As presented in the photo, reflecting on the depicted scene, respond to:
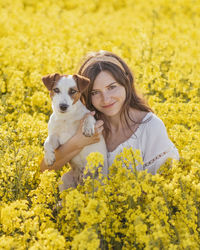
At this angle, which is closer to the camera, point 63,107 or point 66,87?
point 63,107

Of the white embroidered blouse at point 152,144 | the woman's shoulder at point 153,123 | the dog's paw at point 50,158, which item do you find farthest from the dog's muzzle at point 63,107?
the woman's shoulder at point 153,123

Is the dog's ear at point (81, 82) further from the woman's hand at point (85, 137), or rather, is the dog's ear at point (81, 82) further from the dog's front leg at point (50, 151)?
the dog's front leg at point (50, 151)

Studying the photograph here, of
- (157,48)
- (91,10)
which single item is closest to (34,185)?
(157,48)

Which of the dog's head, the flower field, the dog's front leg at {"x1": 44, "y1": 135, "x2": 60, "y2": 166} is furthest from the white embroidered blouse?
the dog's head

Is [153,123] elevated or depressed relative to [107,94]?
depressed

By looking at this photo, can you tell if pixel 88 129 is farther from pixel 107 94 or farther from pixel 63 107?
pixel 107 94

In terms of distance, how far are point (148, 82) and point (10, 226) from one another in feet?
11.8

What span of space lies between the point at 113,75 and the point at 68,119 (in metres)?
0.74

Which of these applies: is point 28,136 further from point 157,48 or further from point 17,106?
point 157,48

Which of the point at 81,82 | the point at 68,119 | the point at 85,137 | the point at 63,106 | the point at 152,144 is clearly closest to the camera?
the point at 63,106

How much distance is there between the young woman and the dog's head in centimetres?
40

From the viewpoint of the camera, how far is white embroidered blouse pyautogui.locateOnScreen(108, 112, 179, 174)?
403 centimetres

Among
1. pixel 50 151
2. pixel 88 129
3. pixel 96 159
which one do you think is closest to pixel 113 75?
pixel 88 129

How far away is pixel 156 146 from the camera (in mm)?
4078
